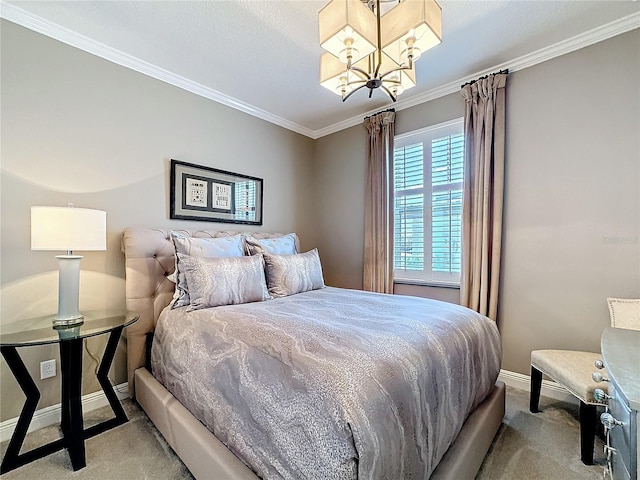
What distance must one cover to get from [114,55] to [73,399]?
7.77 feet

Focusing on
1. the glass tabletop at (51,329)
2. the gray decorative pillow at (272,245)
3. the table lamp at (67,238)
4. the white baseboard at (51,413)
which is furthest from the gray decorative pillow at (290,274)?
the white baseboard at (51,413)

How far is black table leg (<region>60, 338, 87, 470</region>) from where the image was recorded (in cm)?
152

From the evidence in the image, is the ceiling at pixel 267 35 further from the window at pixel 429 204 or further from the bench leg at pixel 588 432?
the bench leg at pixel 588 432

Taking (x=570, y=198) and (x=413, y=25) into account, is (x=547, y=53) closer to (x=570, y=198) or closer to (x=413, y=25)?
(x=570, y=198)

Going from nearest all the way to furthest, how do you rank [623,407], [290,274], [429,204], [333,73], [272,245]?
[623,407] → [333,73] → [290,274] → [272,245] → [429,204]

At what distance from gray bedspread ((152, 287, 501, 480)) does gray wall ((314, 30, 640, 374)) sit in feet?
2.78

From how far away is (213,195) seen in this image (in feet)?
9.37

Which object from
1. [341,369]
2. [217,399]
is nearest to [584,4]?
[341,369]

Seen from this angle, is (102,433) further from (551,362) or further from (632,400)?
(551,362)

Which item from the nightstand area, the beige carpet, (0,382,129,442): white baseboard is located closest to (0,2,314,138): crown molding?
(0,382,129,442): white baseboard

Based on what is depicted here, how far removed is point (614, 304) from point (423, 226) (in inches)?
58.7

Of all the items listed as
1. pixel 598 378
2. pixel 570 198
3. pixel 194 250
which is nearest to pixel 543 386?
pixel 570 198

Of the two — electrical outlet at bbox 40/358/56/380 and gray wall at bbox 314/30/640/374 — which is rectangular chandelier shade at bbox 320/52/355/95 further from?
electrical outlet at bbox 40/358/56/380

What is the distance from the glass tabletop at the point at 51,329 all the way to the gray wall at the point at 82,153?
0.74ft
